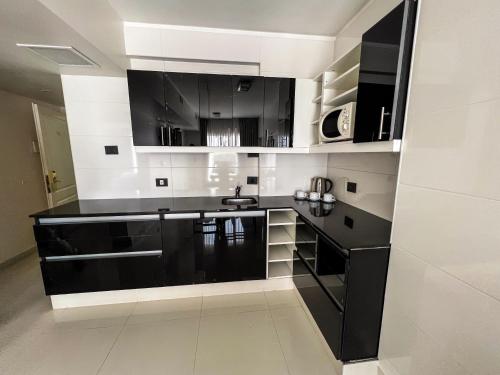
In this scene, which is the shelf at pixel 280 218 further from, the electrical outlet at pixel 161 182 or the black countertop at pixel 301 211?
the electrical outlet at pixel 161 182

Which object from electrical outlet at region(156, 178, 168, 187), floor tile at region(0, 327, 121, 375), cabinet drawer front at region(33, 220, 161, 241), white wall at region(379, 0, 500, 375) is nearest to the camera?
white wall at region(379, 0, 500, 375)

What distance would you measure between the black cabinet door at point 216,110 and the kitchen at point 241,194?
0.01 m

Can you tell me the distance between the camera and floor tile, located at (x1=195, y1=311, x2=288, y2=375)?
1.47 m

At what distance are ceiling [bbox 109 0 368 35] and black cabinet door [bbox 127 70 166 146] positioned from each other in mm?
521

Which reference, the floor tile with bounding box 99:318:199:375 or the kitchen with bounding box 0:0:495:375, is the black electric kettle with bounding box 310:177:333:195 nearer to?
the kitchen with bounding box 0:0:495:375

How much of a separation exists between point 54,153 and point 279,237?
12.5 ft

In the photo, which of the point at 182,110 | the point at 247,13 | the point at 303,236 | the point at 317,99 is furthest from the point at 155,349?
the point at 247,13

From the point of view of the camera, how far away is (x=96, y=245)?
190 cm

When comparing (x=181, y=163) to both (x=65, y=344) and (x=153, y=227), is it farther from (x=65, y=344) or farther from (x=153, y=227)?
(x=65, y=344)

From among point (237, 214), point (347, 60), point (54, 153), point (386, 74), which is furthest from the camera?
point (54, 153)

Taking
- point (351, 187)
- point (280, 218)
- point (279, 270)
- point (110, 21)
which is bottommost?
point (279, 270)

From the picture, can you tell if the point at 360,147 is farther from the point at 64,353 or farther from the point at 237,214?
the point at 64,353

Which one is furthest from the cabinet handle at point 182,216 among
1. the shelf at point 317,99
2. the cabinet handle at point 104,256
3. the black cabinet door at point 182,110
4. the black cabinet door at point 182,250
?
the shelf at point 317,99

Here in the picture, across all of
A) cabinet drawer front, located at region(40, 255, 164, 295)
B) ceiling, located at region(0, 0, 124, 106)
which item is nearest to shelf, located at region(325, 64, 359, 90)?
ceiling, located at region(0, 0, 124, 106)
